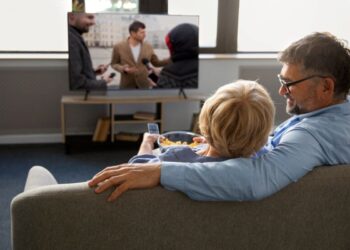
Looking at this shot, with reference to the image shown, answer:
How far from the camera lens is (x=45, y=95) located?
166 inches

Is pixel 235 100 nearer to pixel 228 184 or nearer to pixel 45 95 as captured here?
pixel 228 184

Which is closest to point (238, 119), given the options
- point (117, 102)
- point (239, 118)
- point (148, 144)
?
point (239, 118)

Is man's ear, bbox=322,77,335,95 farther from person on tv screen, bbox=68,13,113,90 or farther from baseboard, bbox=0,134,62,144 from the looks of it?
baseboard, bbox=0,134,62,144

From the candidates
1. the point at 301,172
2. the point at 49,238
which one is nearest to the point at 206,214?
the point at 301,172

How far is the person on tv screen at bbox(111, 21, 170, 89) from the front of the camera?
3947 mm

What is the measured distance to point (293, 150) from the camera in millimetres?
1201

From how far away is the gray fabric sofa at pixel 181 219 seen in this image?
3.49 ft

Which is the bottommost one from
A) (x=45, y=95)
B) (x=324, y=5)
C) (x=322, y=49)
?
(x=45, y=95)

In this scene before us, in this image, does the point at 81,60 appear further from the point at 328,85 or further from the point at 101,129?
the point at 328,85

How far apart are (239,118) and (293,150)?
18 cm

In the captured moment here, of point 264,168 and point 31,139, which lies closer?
point 264,168

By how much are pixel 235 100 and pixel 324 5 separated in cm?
424

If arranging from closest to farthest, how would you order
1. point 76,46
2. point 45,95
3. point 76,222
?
point 76,222 < point 76,46 < point 45,95

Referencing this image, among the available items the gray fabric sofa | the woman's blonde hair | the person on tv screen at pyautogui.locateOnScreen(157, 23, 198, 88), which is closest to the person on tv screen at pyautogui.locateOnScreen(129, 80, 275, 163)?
the woman's blonde hair
